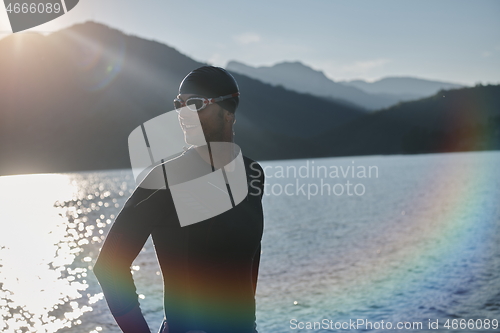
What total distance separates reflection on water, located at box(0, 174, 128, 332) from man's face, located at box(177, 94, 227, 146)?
1814 centimetres

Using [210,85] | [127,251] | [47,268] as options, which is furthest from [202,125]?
[47,268]

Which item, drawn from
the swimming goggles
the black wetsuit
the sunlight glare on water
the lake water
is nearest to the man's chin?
the swimming goggles

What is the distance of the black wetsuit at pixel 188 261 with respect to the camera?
203cm

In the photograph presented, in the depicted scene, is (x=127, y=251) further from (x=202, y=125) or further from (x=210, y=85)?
(x=210, y=85)

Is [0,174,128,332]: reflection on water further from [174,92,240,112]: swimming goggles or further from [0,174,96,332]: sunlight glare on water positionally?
[174,92,240,112]: swimming goggles

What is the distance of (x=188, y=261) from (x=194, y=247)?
74 millimetres

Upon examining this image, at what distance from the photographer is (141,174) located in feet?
7.46

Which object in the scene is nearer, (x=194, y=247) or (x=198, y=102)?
(x=194, y=247)

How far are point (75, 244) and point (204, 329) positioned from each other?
120ft

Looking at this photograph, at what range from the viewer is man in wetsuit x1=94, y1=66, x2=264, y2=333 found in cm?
204

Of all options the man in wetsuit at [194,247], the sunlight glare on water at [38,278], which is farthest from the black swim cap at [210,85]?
the sunlight glare on water at [38,278]

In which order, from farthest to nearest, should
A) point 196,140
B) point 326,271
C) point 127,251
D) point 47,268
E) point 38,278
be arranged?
1. point 47,268
2. point 38,278
3. point 326,271
4. point 196,140
5. point 127,251

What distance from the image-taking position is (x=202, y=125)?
7.18 feet

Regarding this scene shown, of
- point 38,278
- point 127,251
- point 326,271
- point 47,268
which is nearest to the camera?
point 127,251
